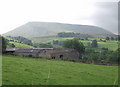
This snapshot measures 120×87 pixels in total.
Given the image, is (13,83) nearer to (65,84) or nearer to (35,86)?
(35,86)

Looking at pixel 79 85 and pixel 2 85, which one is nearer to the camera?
pixel 2 85

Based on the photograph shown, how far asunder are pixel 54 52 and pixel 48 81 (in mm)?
46181

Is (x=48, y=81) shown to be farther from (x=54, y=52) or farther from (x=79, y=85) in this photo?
(x=54, y=52)

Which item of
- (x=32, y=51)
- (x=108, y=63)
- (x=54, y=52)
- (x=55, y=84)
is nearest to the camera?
(x=55, y=84)

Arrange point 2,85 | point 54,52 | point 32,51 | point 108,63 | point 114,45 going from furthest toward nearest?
point 114,45 → point 32,51 → point 54,52 → point 108,63 → point 2,85

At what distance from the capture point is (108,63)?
38.7 meters

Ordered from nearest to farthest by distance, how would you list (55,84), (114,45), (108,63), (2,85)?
(2,85) < (55,84) < (108,63) < (114,45)

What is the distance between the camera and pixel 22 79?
14836 millimetres

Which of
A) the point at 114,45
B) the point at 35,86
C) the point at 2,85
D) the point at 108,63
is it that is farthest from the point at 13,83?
the point at 114,45

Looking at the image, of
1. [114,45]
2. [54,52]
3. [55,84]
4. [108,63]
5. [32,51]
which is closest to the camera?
[55,84]

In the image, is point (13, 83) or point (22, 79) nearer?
point (13, 83)

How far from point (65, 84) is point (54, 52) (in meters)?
46.7

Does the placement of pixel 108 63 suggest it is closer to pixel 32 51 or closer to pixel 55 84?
pixel 55 84

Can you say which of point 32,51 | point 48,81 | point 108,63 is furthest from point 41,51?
point 48,81
